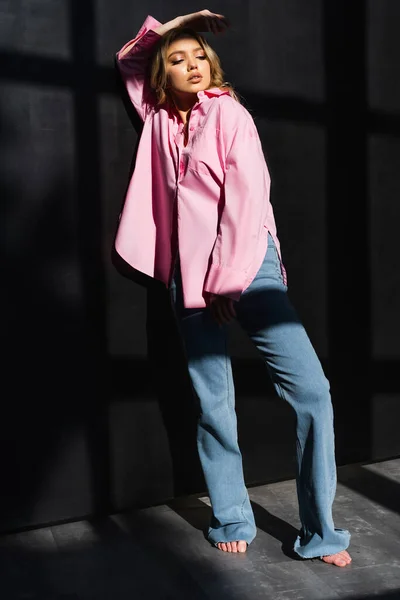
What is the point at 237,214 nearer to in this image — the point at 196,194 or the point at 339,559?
the point at 196,194

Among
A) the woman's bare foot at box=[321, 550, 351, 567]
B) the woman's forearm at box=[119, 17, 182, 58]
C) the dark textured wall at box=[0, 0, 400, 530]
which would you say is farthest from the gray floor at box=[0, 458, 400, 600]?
the woman's forearm at box=[119, 17, 182, 58]

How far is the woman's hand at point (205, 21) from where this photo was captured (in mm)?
2598

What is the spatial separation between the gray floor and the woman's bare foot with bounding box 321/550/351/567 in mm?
20

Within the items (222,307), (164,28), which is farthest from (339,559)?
(164,28)

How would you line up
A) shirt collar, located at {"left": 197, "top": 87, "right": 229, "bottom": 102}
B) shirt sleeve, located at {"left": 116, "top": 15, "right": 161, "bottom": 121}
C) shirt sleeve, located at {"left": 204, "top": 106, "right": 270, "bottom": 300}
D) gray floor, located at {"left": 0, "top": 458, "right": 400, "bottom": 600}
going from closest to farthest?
gray floor, located at {"left": 0, "top": 458, "right": 400, "bottom": 600}
shirt sleeve, located at {"left": 204, "top": 106, "right": 270, "bottom": 300}
shirt collar, located at {"left": 197, "top": 87, "right": 229, "bottom": 102}
shirt sleeve, located at {"left": 116, "top": 15, "right": 161, "bottom": 121}

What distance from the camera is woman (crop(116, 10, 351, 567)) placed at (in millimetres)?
2373

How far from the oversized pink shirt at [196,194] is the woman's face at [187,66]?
0.04 meters

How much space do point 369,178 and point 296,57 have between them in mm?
514

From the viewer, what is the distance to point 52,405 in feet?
8.66

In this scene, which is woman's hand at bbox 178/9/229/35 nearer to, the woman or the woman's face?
the woman

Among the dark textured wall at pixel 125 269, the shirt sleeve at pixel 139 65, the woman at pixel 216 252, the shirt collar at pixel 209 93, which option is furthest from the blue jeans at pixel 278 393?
the shirt sleeve at pixel 139 65

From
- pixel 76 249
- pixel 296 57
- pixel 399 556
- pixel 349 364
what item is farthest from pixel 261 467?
pixel 296 57

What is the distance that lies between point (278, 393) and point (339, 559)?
19.0 inches

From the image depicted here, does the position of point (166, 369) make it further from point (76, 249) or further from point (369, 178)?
point (369, 178)
